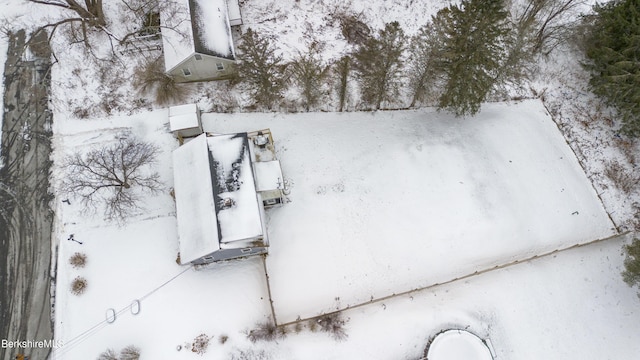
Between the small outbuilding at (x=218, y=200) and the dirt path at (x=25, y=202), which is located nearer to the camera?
the small outbuilding at (x=218, y=200)

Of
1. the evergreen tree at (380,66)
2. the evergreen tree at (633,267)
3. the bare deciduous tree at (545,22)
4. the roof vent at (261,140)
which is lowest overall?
the evergreen tree at (633,267)

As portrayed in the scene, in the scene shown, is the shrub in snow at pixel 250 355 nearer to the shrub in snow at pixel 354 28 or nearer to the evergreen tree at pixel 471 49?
the evergreen tree at pixel 471 49

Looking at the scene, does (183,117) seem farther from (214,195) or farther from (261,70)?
(214,195)

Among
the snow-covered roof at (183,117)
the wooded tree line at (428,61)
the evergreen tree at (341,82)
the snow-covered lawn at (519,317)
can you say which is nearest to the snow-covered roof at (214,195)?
the snow-covered roof at (183,117)

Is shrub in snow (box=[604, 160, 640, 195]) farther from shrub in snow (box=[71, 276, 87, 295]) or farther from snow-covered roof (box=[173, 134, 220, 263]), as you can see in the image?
shrub in snow (box=[71, 276, 87, 295])

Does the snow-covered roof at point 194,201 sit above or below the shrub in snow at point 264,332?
above

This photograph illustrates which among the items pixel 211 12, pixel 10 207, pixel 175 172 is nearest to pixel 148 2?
pixel 211 12

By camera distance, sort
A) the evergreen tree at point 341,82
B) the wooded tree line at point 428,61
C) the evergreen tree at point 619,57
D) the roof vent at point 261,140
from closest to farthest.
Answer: the wooded tree line at point 428,61 < the roof vent at point 261,140 < the evergreen tree at point 619,57 < the evergreen tree at point 341,82

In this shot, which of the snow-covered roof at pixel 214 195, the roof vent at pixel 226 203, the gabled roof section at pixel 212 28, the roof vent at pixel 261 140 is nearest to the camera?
the snow-covered roof at pixel 214 195
